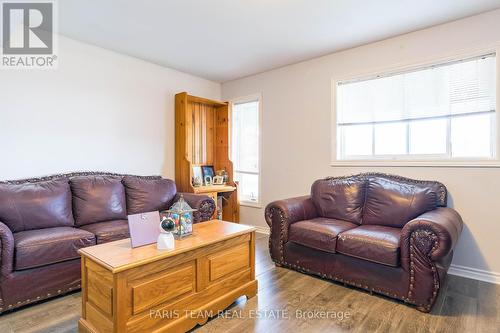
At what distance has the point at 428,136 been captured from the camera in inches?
116

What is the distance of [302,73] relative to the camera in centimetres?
384

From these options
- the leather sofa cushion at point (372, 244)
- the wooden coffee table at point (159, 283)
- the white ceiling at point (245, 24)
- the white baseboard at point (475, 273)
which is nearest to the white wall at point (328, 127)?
the white baseboard at point (475, 273)

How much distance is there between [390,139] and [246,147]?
2.19m

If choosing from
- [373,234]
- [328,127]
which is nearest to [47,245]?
[373,234]

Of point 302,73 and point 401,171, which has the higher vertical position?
point 302,73

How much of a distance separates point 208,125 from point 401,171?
288cm

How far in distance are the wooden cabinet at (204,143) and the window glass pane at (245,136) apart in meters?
0.23

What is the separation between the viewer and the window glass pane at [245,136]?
4488 mm

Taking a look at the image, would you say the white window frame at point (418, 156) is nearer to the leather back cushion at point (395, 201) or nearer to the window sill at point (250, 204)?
the leather back cushion at point (395, 201)

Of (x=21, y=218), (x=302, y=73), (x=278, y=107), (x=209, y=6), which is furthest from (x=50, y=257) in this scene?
(x=302, y=73)

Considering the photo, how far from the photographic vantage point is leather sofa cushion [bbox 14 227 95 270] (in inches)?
81.4

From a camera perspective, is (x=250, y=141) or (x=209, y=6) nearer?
(x=209, y=6)

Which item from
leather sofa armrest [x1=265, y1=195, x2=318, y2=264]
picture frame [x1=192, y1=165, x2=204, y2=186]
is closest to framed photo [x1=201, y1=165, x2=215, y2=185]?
picture frame [x1=192, y1=165, x2=204, y2=186]

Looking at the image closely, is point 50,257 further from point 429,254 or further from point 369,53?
point 369,53
